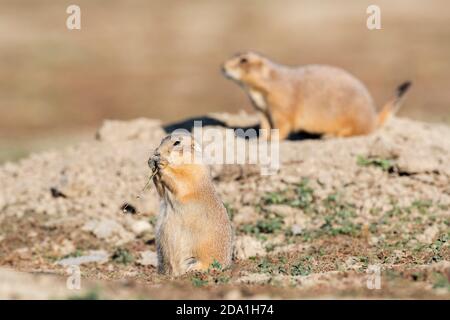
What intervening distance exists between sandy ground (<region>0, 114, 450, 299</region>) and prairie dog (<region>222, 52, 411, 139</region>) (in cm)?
41

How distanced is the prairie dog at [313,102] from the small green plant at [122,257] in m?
4.30

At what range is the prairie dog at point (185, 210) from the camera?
7.71 metres

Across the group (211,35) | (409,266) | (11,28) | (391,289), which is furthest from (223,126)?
(11,28)

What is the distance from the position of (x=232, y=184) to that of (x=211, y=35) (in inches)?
867

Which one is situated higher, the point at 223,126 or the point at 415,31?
the point at 415,31

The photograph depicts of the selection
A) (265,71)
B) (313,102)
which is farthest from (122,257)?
(265,71)

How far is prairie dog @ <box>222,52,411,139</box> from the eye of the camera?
44.2ft

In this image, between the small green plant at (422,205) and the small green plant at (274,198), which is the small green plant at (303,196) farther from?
the small green plant at (422,205)

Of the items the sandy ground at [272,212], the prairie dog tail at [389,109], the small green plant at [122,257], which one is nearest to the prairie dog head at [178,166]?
the sandy ground at [272,212]

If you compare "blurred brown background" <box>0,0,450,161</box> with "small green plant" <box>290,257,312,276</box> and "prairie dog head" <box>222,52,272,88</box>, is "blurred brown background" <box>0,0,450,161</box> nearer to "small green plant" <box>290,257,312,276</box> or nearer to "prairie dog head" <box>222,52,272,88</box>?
"prairie dog head" <box>222,52,272,88</box>

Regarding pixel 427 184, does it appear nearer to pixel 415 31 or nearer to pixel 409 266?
pixel 409 266

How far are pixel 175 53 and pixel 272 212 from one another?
21086mm

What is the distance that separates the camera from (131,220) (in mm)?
11078

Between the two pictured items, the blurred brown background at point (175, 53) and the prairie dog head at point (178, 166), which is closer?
the prairie dog head at point (178, 166)
